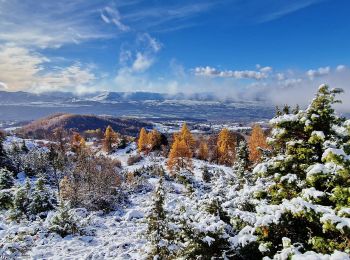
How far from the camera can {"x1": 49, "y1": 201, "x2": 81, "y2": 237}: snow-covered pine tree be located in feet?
67.6

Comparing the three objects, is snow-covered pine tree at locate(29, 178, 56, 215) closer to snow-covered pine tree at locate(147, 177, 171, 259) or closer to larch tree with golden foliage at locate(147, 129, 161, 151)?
snow-covered pine tree at locate(147, 177, 171, 259)

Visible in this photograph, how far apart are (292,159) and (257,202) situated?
175 centimetres

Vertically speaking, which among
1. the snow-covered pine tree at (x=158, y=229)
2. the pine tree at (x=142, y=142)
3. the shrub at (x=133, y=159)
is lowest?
the shrub at (x=133, y=159)

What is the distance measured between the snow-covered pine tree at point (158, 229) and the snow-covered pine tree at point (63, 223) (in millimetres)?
9627

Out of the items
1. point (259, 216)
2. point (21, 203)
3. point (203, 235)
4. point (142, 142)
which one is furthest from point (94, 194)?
point (142, 142)

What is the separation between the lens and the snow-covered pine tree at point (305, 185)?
7402 millimetres

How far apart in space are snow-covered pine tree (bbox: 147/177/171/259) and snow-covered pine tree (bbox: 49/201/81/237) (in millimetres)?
9627

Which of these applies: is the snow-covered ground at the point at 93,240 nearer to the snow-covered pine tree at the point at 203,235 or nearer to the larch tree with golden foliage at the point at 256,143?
the snow-covered pine tree at the point at 203,235

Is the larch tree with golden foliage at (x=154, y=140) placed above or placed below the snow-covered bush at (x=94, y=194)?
below

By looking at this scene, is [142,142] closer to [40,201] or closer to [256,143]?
[256,143]

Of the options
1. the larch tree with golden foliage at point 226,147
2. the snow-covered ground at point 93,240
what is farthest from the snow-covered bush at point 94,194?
the larch tree with golden foliage at point 226,147

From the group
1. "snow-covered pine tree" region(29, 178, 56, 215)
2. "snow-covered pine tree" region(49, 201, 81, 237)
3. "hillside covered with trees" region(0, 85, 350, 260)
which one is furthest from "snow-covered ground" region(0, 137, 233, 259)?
"snow-covered pine tree" region(29, 178, 56, 215)

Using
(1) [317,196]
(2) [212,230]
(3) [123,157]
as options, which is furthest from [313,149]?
(3) [123,157]

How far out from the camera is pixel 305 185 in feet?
29.8
